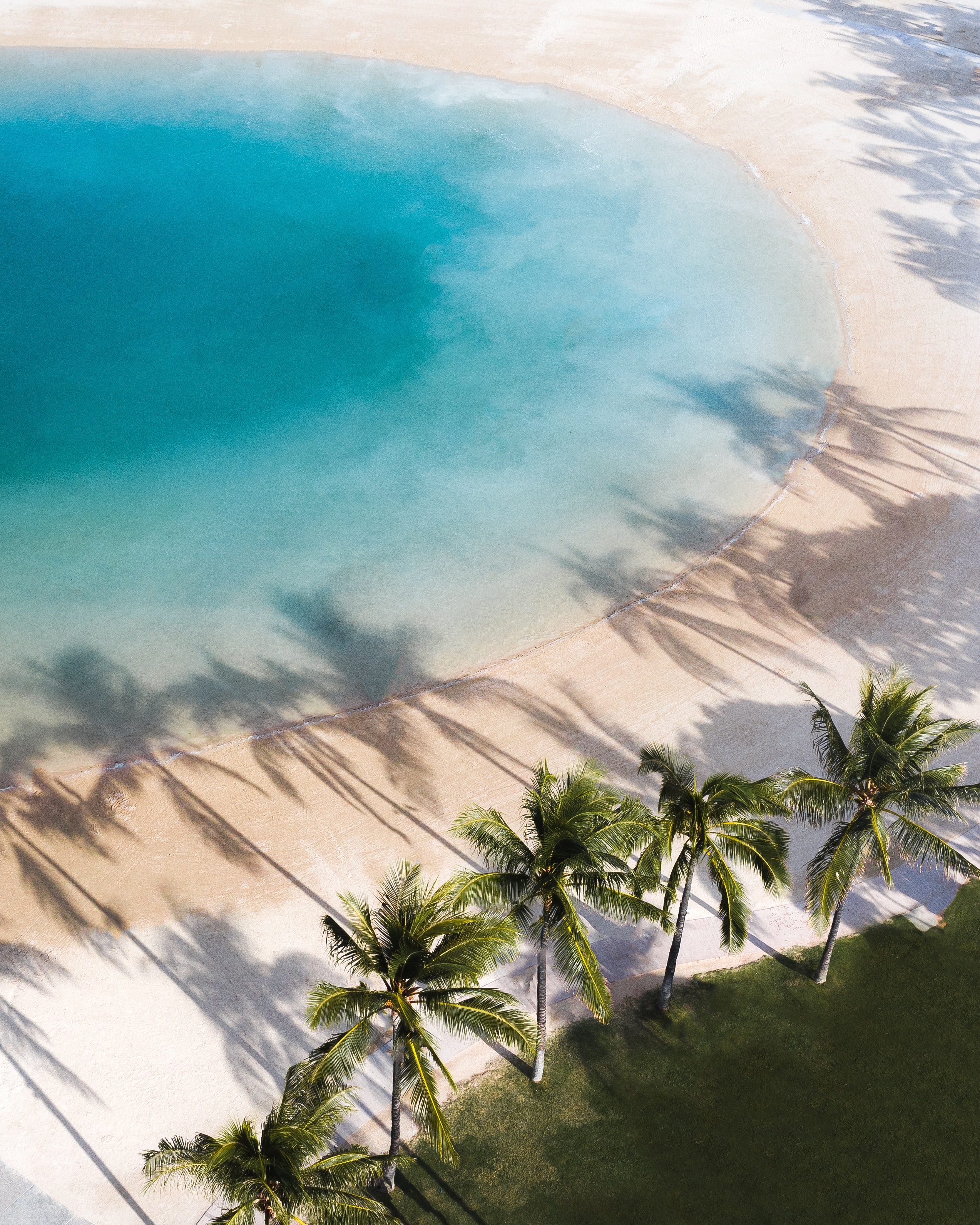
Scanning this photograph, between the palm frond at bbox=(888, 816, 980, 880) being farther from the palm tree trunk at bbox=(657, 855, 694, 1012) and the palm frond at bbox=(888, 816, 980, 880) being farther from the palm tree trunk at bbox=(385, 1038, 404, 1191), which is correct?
the palm tree trunk at bbox=(385, 1038, 404, 1191)

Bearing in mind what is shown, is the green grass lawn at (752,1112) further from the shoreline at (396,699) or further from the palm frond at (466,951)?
the shoreline at (396,699)

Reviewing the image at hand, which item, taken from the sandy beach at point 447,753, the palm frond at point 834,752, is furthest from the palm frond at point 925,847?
the sandy beach at point 447,753

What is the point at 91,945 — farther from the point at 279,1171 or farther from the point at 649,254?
the point at 649,254

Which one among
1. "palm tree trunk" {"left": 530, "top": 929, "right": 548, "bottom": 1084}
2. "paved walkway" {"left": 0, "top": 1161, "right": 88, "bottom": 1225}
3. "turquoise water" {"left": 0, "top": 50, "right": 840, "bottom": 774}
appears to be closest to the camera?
"paved walkway" {"left": 0, "top": 1161, "right": 88, "bottom": 1225}

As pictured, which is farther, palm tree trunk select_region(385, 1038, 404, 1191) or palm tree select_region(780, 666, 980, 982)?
palm tree select_region(780, 666, 980, 982)

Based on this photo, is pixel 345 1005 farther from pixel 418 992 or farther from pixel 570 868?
pixel 570 868

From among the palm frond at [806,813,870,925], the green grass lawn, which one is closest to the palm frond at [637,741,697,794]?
the palm frond at [806,813,870,925]

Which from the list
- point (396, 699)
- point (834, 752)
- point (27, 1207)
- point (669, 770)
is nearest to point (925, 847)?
point (834, 752)
